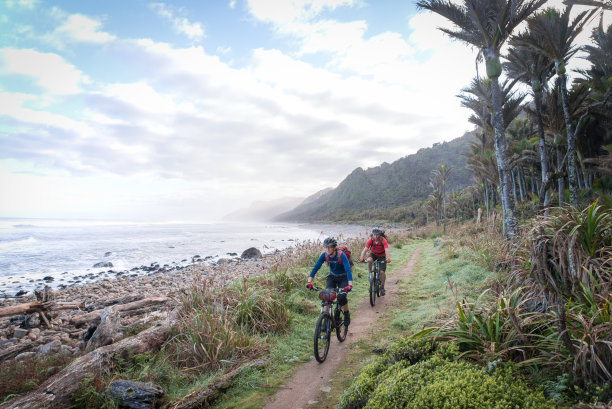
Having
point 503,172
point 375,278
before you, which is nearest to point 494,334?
point 375,278

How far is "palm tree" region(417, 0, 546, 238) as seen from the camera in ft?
32.0

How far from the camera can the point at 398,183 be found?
362ft

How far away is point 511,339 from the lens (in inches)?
137

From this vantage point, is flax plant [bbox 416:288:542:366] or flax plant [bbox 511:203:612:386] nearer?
flax plant [bbox 511:203:612:386]

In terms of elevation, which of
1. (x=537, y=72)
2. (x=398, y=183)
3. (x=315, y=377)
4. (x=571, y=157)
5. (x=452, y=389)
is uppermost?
(x=398, y=183)

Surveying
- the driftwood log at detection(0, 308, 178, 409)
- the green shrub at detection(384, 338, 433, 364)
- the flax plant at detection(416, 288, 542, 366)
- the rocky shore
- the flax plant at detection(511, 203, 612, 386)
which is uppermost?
the flax plant at detection(511, 203, 612, 386)

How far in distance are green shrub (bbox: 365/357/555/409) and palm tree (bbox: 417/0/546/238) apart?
8091 millimetres

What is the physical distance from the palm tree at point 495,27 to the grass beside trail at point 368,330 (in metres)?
2.79

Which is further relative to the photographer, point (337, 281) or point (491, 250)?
point (491, 250)

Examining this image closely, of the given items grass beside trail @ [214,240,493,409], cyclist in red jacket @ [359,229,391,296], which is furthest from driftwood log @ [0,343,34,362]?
cyclist in red jacket @ [359,229,391,296]

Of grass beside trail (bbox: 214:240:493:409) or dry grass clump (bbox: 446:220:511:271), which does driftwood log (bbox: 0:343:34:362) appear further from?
dry grass clump (bbox: 446:220:511:271)

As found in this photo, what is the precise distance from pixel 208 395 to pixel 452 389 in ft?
11.0

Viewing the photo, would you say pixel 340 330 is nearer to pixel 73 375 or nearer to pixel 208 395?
pixel 208 395

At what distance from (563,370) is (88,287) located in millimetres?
18240
